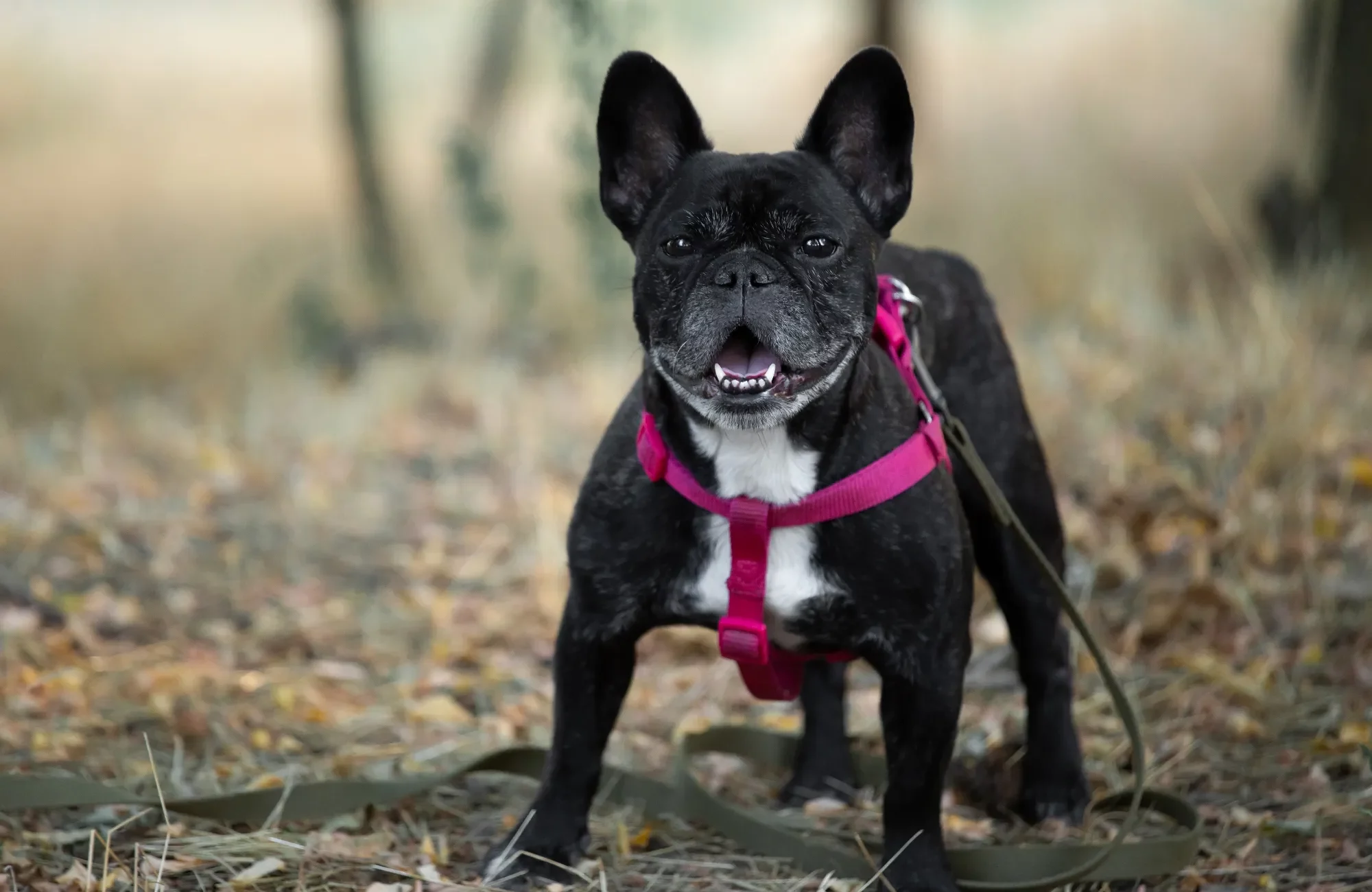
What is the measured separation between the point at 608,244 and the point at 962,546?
5648 millimetres

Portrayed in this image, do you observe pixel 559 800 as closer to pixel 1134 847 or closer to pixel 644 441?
pixel 644 441

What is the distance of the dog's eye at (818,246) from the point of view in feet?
9.80

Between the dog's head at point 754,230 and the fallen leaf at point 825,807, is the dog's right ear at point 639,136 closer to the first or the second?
the dog's head at point 754,230

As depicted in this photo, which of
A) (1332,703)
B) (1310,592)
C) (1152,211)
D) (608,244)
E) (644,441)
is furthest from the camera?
(1152,211)

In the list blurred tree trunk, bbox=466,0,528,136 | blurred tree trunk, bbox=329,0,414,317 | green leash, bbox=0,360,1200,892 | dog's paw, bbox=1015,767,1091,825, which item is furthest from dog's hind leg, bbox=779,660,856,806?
blurred tree trunk, bbox=466,0,528,136

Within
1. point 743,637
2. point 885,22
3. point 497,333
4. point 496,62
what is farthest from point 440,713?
point 496,62

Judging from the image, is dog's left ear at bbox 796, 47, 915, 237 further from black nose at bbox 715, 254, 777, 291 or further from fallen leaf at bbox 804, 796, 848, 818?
fallen leaf at bbox 804, 796, 848, 818

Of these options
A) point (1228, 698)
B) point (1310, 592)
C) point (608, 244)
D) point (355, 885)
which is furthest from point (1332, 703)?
point (608, 244)

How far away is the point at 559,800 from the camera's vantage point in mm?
3344

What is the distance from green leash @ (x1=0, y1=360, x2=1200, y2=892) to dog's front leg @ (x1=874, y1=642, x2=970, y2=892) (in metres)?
0.10

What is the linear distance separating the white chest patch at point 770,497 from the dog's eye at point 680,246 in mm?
370

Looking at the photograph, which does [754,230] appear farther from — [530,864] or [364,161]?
[364,161]

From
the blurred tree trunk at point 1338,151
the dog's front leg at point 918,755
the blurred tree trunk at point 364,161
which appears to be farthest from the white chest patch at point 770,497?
the blurred tree trunk at point 364,161

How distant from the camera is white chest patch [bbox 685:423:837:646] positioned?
304 cm
